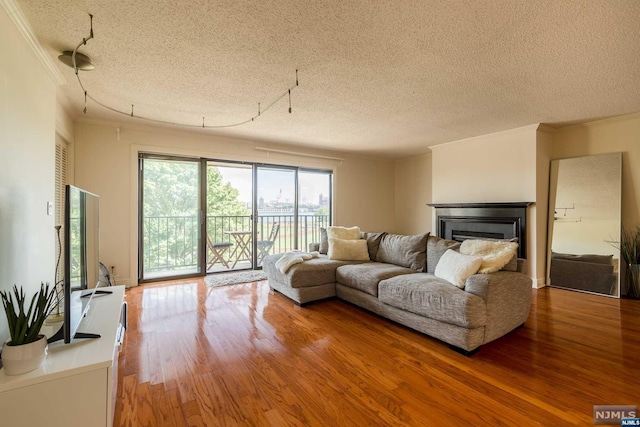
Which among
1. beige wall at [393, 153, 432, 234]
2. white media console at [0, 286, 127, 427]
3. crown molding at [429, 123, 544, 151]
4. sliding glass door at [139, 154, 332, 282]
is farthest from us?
beige wall at [393, 153, 432, 234]

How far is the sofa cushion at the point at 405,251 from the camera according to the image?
323 centimetres

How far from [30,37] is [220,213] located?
3328 millimetres

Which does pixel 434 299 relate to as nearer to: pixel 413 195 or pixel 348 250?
pixel 348 250

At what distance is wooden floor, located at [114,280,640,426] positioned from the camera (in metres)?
1.54

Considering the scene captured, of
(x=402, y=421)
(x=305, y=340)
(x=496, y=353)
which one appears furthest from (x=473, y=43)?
(x=305, y=340)

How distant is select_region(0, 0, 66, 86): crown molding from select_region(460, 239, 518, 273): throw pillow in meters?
3.66

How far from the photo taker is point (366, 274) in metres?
3.05

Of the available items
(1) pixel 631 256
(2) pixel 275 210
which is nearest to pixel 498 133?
(1) pixel 631 256

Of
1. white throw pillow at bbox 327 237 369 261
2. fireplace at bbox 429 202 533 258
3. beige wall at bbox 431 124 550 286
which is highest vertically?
beige wall at bbox 431 124 550 286

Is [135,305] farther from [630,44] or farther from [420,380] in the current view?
[630,44]

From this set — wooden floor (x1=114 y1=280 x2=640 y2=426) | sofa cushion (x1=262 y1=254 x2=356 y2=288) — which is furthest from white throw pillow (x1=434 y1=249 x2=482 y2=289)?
sofa cushion (x1=262 y1=254 x2=356 y2=288)

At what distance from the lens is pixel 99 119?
3795 mm

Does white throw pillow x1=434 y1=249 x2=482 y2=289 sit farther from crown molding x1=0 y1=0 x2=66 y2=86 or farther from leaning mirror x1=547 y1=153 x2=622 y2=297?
crown molding x1=0 y1=0 x2=66 y2=86

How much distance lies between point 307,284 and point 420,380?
1.68m
